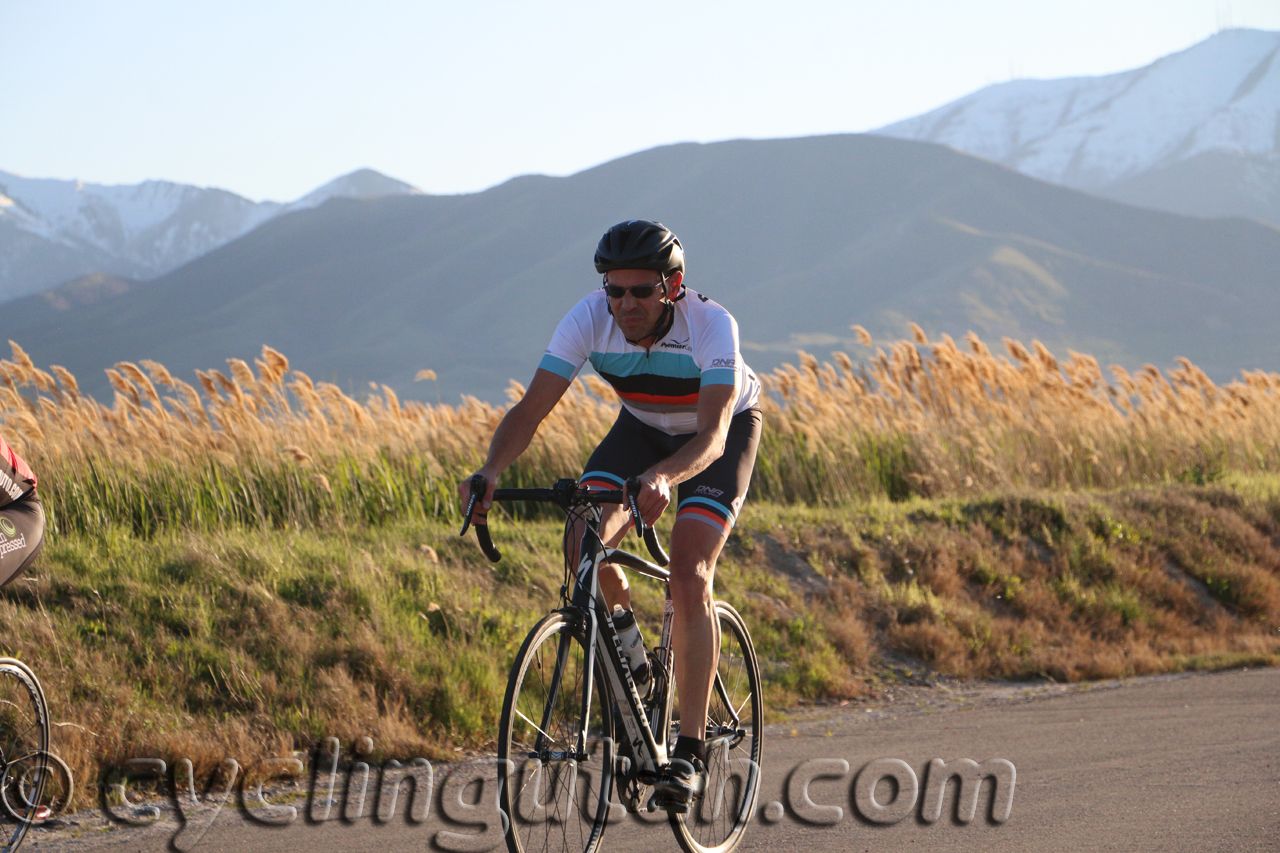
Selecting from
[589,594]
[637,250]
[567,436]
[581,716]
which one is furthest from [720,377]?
[567,436]

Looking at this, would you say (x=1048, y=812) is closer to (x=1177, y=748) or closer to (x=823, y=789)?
→ (x=823, y=789)

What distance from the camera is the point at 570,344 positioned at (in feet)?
15.1

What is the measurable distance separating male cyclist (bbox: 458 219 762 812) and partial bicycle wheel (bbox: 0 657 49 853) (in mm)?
2079

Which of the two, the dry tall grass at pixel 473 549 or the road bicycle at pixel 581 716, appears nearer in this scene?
the road bicycle at pixel 581 716

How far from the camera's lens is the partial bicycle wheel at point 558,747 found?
384 centimetres

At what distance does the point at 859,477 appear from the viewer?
11.8m

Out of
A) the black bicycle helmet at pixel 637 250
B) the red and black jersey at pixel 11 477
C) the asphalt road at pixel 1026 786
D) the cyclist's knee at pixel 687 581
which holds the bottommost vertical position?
the asphalt road at pixel 1026 786

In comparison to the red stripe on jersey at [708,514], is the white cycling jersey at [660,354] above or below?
above

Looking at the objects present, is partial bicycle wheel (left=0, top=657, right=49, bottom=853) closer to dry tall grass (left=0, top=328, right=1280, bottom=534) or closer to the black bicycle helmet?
the black bicycle helmet

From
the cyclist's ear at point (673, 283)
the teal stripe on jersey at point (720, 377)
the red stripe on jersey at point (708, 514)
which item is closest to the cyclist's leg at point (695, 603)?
the red stripe on jersey at point (708, 514)

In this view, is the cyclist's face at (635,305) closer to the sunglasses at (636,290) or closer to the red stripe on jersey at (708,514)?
the sunglasses at (636,290)

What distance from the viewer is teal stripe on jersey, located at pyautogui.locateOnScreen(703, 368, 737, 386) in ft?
14.3

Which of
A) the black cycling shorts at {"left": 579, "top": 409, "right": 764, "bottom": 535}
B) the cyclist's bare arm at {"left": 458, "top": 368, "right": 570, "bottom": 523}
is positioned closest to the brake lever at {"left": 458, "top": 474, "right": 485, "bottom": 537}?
the cyclist's bare arm at {"left": 458, "top": 368, "right": 570, "bottom": 523}

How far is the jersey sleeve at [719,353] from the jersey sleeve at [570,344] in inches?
18.8
